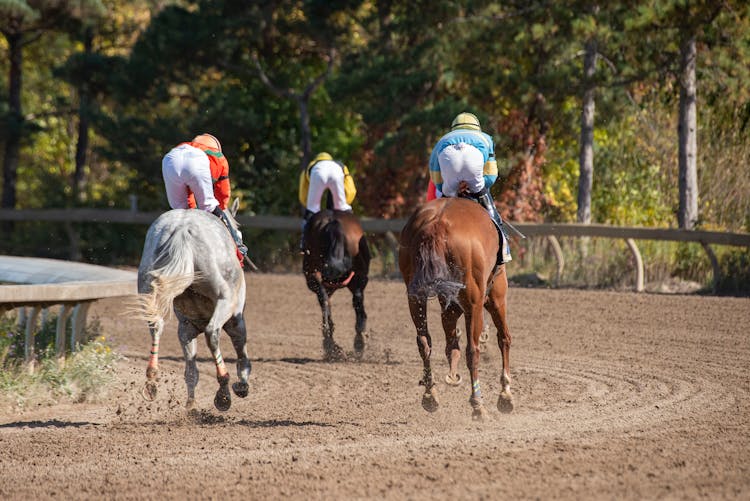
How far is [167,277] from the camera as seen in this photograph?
7.94 metres

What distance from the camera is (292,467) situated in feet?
21.1

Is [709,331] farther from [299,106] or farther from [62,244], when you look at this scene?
[62,244]

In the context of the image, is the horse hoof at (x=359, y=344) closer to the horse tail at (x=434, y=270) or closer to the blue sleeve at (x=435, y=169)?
the blue sleeve at (x=435, y=169)

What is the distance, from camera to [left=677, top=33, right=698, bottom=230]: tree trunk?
757 inches

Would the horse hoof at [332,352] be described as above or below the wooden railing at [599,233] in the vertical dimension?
below

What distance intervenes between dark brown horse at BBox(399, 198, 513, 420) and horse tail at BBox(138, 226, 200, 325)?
5.18 feet

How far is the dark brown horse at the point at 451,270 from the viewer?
7.82 meters

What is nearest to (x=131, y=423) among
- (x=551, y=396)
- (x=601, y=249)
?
(x=551, y=396)

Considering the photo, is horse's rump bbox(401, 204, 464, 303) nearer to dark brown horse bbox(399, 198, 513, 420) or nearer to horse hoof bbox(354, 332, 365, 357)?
dark brown horse bbox(399, 198, 513, 420)

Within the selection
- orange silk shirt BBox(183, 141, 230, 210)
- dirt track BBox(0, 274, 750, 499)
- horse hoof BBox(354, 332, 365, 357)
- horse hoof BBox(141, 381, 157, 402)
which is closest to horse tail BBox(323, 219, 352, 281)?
horse hoof BBox(354, 332, 365, 357)

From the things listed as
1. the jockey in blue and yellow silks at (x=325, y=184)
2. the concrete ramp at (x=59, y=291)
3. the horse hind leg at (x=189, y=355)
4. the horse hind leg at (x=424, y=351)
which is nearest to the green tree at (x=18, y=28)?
the jockey in blue and yellow silks at (x=325, y=184)

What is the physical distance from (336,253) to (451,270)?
437cm

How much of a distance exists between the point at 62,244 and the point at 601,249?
45.3 ft

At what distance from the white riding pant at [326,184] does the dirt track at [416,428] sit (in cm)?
166
